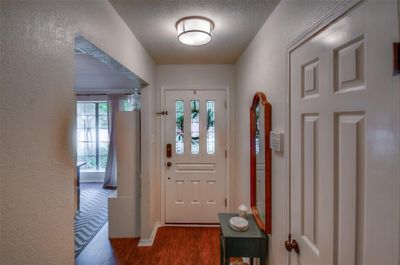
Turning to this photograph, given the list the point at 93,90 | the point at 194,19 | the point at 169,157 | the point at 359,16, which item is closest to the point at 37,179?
the point at 359,16

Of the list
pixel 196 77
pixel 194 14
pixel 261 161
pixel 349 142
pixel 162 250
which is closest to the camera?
pixel 349 142

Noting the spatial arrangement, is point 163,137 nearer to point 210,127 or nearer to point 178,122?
point 178,122

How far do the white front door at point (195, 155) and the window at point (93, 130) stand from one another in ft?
9.94

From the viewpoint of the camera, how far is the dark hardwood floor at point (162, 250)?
8.08ft

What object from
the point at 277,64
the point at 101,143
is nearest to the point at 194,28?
the point at 277,64

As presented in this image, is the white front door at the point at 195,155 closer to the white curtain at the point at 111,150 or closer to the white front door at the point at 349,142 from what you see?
the white front door at the point at 349,142

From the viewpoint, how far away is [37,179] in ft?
2.82

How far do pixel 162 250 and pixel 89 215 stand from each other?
174 cm

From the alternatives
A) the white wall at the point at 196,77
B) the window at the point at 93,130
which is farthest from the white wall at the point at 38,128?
the window at the point at 93,130

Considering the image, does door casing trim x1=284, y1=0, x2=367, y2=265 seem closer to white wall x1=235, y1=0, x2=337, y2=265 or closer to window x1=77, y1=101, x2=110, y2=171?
white wall x1=235, y1=0, x2=337, y2=265

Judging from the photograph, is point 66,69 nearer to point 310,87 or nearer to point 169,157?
point 310,87

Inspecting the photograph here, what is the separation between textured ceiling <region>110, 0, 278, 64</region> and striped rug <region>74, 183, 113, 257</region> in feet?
8.22

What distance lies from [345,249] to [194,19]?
1.70 meters

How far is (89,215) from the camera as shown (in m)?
3.73
